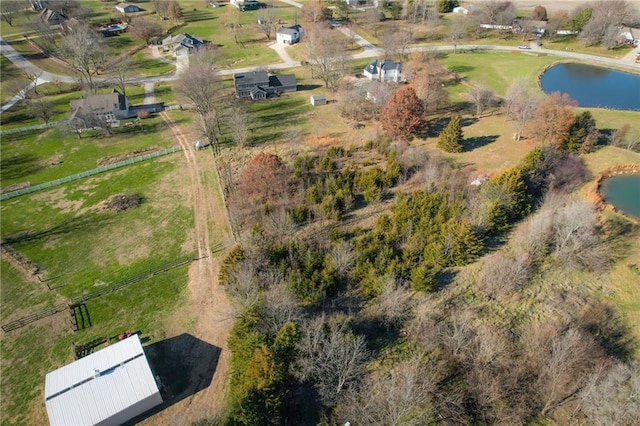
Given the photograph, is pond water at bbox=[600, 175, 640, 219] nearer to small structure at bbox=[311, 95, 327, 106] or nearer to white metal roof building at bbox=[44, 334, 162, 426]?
small structure at bbox=[311, 95, 327, 106]

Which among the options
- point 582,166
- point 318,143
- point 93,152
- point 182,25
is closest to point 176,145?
point 93,152

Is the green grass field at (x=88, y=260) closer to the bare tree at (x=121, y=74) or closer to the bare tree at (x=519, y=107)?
the bare tree at (x=121, y=74)

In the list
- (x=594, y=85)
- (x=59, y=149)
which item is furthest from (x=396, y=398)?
(x=594, y=85)

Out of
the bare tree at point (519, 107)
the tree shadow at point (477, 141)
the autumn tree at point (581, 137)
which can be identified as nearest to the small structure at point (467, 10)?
the bare tree at point (519, 107)

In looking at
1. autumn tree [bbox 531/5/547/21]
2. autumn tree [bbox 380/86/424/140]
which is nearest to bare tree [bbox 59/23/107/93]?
autumn tree [bbox 380/86/424/140]

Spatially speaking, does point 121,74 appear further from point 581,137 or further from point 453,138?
point 581,137
